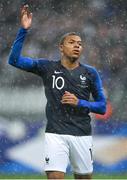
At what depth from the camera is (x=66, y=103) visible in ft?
21.0

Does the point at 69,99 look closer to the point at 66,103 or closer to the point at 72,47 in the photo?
the point at 66,103

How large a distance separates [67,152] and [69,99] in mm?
497

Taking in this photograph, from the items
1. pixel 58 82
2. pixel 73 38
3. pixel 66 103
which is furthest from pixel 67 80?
pixel 73 38

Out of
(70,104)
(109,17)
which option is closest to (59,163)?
(70,104)

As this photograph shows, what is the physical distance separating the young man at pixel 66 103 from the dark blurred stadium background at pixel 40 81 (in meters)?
4.14


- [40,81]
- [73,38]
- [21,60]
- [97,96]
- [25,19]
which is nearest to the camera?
[25,19]

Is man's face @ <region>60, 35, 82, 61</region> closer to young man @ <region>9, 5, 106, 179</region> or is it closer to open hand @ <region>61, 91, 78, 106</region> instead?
young man @ <region>9, 5, 106, 179</region>

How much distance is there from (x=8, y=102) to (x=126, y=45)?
207 cm

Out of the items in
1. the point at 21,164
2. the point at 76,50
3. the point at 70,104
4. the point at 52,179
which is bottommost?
the point at 21,164

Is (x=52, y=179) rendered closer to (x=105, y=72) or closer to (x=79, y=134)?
(x=79, y=134)

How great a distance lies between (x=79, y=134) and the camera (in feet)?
21.5

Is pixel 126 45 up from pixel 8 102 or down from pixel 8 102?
up

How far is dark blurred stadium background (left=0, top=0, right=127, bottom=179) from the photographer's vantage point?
10742mm

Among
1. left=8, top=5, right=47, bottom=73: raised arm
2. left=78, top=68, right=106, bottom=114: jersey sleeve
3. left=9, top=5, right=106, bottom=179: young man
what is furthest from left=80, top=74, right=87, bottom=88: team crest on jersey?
left=8, top=5, right=47, bottom=73: raised arm
